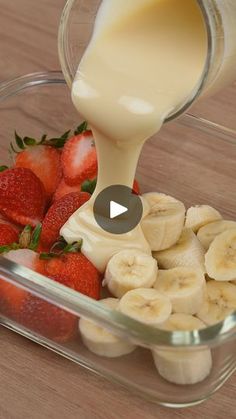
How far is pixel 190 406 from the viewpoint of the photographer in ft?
3.86

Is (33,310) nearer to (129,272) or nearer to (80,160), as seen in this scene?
(129,272)

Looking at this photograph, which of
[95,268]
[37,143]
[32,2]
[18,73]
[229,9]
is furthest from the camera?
[32,2]

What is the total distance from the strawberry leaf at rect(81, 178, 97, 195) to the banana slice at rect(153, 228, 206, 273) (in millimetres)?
137

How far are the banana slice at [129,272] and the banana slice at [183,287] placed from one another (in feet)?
0.05

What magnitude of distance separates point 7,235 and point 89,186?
6.8 inches

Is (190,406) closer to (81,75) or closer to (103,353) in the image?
(103,353)

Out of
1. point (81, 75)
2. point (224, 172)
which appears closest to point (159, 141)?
point (224, 172)

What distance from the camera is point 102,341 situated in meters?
1.15

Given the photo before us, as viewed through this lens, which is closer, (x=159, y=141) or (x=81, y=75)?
(x=81, y=75)

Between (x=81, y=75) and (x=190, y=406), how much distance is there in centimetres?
44

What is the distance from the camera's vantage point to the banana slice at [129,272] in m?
1.26

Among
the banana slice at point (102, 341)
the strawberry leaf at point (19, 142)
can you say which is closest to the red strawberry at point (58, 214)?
the strawberry leaf at point (19, 142)

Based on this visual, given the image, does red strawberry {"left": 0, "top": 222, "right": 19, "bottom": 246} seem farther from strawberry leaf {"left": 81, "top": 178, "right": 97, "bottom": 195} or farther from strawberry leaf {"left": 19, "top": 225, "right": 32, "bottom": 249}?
strawberry leaf {"left": 81, "top": 178, "right": 97, "bottom": 195}

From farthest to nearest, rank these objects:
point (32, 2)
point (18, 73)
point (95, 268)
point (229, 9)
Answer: point (32, 2)
point (18, 73)
point (95, 268)
point (229, 9)
